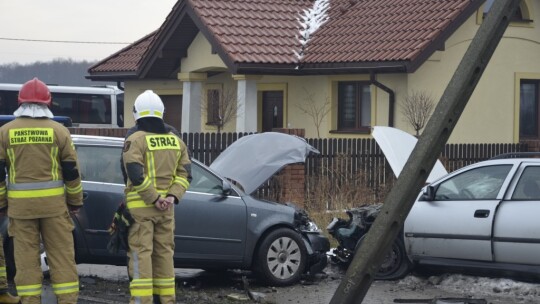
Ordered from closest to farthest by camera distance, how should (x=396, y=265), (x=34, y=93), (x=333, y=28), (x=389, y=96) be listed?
1. (x=34, y=93)
2. (x=396, y=265)
3. (x=389, y=96)
4. (x=333, y=28)

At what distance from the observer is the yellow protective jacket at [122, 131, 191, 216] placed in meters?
8.34

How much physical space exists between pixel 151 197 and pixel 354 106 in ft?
49.5

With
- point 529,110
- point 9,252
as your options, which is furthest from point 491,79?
point 9,252

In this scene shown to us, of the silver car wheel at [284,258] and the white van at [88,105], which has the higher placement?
the white van at [88,105]

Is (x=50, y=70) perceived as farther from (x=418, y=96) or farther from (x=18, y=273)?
(x=18, y=273)

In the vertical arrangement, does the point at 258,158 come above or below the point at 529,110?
below

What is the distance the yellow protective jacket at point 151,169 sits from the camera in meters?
8.34

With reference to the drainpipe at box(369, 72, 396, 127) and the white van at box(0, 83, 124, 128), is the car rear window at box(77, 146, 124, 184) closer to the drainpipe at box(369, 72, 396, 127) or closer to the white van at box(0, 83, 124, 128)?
the drainpipe at box(369, 72, 396, 127)

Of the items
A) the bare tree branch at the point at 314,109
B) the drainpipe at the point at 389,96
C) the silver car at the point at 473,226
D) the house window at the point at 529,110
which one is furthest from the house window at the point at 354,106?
the silver car at the point at 473,226

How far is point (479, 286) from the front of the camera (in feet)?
36.7

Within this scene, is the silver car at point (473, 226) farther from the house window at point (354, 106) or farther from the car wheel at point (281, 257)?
the house window at point (354, 106)

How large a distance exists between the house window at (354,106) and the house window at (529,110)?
11.9ft

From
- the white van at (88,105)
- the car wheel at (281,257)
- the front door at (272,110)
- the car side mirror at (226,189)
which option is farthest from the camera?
the white van at (88,105)

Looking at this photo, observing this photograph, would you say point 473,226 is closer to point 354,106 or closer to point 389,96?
point 389,96
